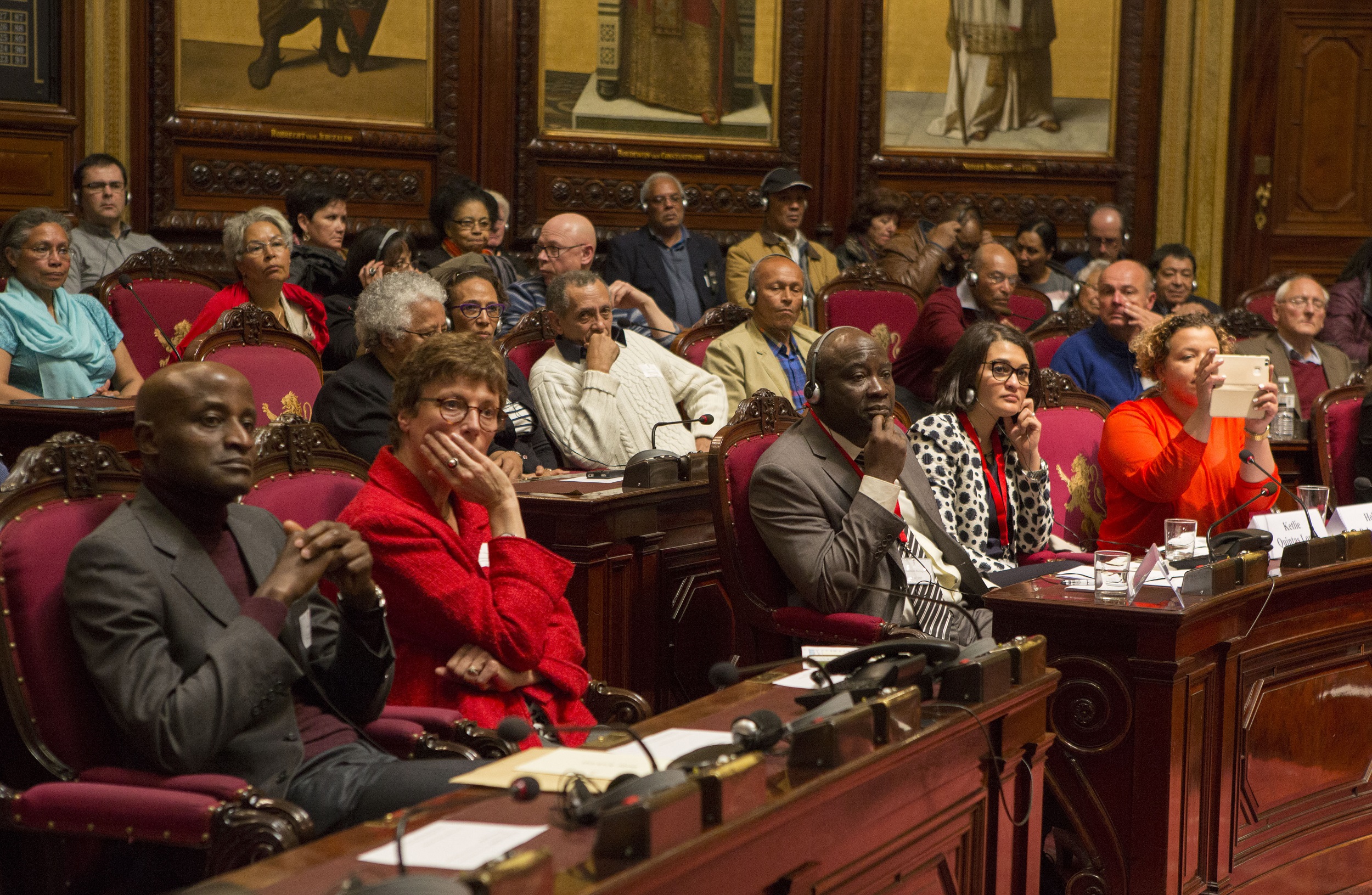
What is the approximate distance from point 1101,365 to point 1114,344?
0.12 metres

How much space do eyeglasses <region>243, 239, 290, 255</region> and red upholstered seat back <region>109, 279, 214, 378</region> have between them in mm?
543

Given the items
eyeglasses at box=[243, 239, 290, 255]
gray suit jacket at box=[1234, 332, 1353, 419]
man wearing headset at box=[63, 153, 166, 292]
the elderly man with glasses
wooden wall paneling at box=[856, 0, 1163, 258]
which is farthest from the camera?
wooden wall paneling at box=[856, 0, 1163, 258]

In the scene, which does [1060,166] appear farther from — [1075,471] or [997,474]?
[997,474]

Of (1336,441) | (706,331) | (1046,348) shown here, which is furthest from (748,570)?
(1046,348)

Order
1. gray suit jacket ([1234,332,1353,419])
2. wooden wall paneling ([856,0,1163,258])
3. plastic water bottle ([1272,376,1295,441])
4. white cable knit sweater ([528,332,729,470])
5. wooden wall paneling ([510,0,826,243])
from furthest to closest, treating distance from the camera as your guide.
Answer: wooden wall paneling ([856,0,1163,258]), wooden wall paneling ([510,0,826,243]), gray suit jacket ([1234,332,1353,419]), plastic water bottle ([1272,376,1295,441]), white cable knit sweater ([528,332,729,470])

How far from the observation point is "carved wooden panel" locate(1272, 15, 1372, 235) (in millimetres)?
8742

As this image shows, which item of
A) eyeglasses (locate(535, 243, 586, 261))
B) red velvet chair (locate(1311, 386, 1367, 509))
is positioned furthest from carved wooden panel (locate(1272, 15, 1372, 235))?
eyeglasses (locate(535, 243, 586, 261))

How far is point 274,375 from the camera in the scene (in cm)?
424

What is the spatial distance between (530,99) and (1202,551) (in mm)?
5244

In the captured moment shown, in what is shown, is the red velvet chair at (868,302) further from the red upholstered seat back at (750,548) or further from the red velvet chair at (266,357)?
the red upholstered seat back at (750,548)

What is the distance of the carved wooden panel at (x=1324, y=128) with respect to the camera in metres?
8.74

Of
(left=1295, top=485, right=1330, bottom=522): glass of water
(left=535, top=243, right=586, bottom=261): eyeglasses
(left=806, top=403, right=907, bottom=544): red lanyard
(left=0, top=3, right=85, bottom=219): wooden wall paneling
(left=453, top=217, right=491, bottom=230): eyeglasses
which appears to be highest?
(left=0, top=3, right=85, bottom=219): wooden wall paneling

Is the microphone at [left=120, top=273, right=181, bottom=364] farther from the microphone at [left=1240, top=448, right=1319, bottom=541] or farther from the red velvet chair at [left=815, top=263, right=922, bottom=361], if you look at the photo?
the microphone at [left=1240, top=448, right=1319, bottom=541]

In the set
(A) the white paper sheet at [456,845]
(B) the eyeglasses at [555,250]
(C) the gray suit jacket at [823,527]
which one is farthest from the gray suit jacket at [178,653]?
(B) the eyeglasses at [555,250]
